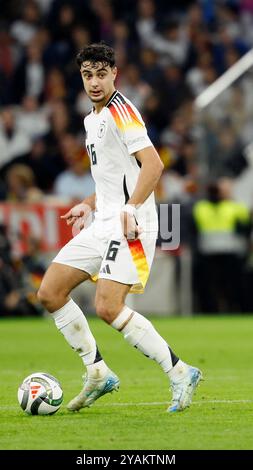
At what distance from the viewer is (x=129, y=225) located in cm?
784

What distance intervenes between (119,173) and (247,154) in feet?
38.1

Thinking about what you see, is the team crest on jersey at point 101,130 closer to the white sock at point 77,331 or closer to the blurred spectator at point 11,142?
the white sock at point 77,331

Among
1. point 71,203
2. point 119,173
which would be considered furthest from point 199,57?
point 119,173

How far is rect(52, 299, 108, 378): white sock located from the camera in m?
8.41

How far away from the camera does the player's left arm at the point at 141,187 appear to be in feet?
25.7

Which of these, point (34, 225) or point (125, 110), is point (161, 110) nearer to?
point (34, 225)

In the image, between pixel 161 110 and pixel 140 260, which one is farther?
pixel 161 110

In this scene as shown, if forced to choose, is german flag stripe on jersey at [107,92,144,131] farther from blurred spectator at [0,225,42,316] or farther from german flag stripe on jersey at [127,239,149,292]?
blurred spectator at [0,225,42,316]

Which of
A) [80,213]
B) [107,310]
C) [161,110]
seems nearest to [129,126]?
[80,213]

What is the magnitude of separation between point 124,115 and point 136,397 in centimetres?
227

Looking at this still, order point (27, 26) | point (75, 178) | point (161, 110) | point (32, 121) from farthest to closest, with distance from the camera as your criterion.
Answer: point (27, 26) → point (161, 110) → point (32, 121) → point (75, 178)

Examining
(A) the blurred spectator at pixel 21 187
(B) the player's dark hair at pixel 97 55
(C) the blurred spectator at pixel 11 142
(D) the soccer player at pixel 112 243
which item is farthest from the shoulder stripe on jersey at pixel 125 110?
(C) the blurred spectator at pixel 11 142

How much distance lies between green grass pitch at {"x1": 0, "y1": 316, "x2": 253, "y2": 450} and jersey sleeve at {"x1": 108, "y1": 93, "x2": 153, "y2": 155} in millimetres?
1783

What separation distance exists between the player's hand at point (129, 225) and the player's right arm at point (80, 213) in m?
0.83
